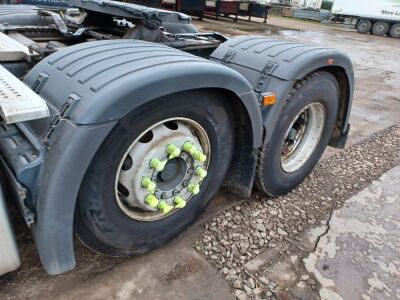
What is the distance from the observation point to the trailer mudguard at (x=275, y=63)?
2186mm

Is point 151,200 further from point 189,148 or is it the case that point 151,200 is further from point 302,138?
point 302,138

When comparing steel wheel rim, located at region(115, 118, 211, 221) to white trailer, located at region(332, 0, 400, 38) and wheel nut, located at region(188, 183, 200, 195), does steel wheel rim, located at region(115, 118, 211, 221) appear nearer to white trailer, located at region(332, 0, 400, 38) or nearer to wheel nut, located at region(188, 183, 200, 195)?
wheel nut, located at region(188, 183, 200, 195)

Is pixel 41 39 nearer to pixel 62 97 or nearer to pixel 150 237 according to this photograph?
pixel 62 97

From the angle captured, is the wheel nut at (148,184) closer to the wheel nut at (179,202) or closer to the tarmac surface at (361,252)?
the wheel nut at (179,202)

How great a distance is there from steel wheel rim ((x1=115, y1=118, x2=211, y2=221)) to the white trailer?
2165 cm

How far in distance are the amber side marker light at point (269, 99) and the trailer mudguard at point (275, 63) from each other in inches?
1.0

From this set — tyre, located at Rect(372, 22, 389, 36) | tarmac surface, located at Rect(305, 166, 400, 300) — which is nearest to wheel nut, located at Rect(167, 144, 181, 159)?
tarmac surface, located at Rect(305, 166, 400, 300)

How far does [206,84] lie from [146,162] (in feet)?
1.56

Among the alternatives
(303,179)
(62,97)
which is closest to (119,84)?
(62,97)

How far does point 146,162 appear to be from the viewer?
1.71 metres

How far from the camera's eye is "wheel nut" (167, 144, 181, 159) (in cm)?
175

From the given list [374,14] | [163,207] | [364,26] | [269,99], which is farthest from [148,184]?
[364,26]

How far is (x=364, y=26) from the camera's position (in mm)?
21016

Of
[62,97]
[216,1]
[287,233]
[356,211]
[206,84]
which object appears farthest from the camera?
[216,1]
